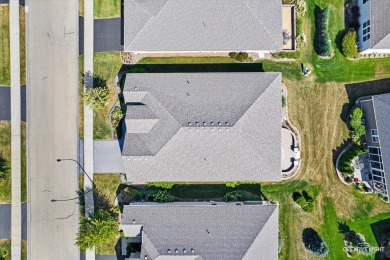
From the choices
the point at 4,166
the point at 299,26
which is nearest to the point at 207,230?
the point at 4,166

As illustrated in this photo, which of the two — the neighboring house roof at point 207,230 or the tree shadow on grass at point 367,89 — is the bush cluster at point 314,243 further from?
the tree shadow on grass at point 367,89

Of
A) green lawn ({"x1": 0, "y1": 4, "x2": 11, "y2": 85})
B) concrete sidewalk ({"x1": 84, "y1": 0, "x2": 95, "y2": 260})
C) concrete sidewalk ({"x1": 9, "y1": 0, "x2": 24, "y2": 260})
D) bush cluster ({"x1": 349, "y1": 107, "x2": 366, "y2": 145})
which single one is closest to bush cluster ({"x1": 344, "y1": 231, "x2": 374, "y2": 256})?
bush cluster ({"x1": 349, "y1": 107, "x2": 366, "y2": 145})

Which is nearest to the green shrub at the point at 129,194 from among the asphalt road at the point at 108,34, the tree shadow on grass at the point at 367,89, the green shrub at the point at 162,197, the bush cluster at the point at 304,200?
the green shrub at the point at 162,197

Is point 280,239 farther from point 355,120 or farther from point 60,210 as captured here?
point 60,210

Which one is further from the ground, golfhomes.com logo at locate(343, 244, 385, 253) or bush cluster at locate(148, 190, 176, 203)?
bush cluster at locate(148, 190, 176, 203)

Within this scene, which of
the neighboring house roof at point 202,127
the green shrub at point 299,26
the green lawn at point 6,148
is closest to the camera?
the neighboring house roof at point 202,127

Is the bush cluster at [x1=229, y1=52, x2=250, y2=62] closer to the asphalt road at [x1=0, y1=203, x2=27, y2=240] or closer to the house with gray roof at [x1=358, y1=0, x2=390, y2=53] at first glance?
the house with gray roof at [x1=358, y1=0, x2=390, y2=53]
